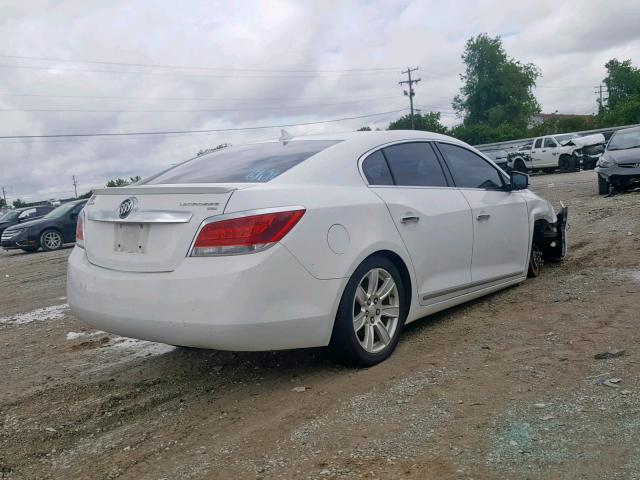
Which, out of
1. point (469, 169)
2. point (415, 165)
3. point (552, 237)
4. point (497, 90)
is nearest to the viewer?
point (415, 165)

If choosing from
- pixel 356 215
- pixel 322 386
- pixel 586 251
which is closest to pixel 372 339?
pixel 322 386

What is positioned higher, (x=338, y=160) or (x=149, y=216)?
(x=338, y=160)

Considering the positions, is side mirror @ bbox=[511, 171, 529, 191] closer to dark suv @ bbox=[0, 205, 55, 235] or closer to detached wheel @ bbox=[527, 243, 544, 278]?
detached wheel @ bbox=[527, 243, 544, 278]

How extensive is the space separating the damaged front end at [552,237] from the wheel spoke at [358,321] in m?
3.22

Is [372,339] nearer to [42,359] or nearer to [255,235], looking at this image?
[255,235]

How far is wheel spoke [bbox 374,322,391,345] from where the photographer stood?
432cm

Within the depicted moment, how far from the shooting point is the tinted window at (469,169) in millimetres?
5488

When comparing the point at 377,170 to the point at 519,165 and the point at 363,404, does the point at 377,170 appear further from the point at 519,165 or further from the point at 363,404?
the point at 519,165

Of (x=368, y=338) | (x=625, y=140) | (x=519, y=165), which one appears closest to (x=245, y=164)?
(x=368, y=338)

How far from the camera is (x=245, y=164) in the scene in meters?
4.45

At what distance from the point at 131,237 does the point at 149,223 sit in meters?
0.17

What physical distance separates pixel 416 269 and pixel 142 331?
1.91 meters

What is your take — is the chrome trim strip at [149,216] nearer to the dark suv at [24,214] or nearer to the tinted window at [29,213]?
the dark suv at [24,214]

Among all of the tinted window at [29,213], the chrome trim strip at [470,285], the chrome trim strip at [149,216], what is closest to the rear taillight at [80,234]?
the chrome trim strip at [149,216]
